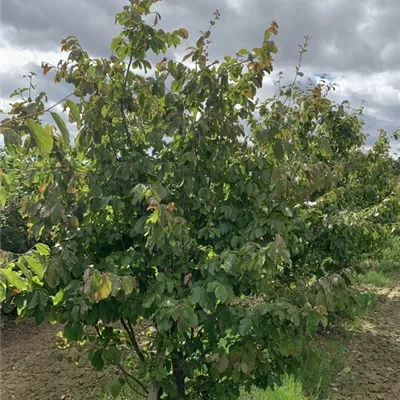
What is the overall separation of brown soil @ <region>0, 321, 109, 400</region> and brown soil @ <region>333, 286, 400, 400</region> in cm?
237

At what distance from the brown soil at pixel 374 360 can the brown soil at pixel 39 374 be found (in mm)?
2366

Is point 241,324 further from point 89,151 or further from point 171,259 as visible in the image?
point 89,151

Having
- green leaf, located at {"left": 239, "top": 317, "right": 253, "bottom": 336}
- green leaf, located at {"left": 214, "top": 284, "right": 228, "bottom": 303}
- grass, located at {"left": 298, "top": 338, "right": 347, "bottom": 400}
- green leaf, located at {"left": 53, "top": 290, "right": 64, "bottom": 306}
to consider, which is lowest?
grass, located at {"left": 298, "top": 338, "right": 347, "bottom": 400}

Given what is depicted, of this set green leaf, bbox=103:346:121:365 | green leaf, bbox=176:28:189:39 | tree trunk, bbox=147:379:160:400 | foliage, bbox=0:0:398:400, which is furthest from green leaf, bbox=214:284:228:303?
green leaf, bbox=176:28:189:39

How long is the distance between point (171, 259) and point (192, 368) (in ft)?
2.03

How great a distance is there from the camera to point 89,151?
2.18 m

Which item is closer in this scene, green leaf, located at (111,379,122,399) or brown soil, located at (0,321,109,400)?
green leaf, located at (111,379,122,399)

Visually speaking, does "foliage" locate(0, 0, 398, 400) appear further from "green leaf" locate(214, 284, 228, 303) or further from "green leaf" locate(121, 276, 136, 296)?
"green leaf" locate(121, 276, 136, 296)

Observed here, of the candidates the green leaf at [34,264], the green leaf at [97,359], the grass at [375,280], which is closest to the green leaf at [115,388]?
the green leaf at [97,359]

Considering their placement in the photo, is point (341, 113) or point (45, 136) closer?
point (45, 136)

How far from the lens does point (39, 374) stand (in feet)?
13.3

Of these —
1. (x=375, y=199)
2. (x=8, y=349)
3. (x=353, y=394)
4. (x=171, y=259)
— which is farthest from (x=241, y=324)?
(x=375, y=199)

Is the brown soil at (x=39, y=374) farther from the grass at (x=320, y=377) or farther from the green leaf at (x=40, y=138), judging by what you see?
the green leaf at (x=40, y=138)

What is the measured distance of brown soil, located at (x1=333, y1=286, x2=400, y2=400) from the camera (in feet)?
12.0
